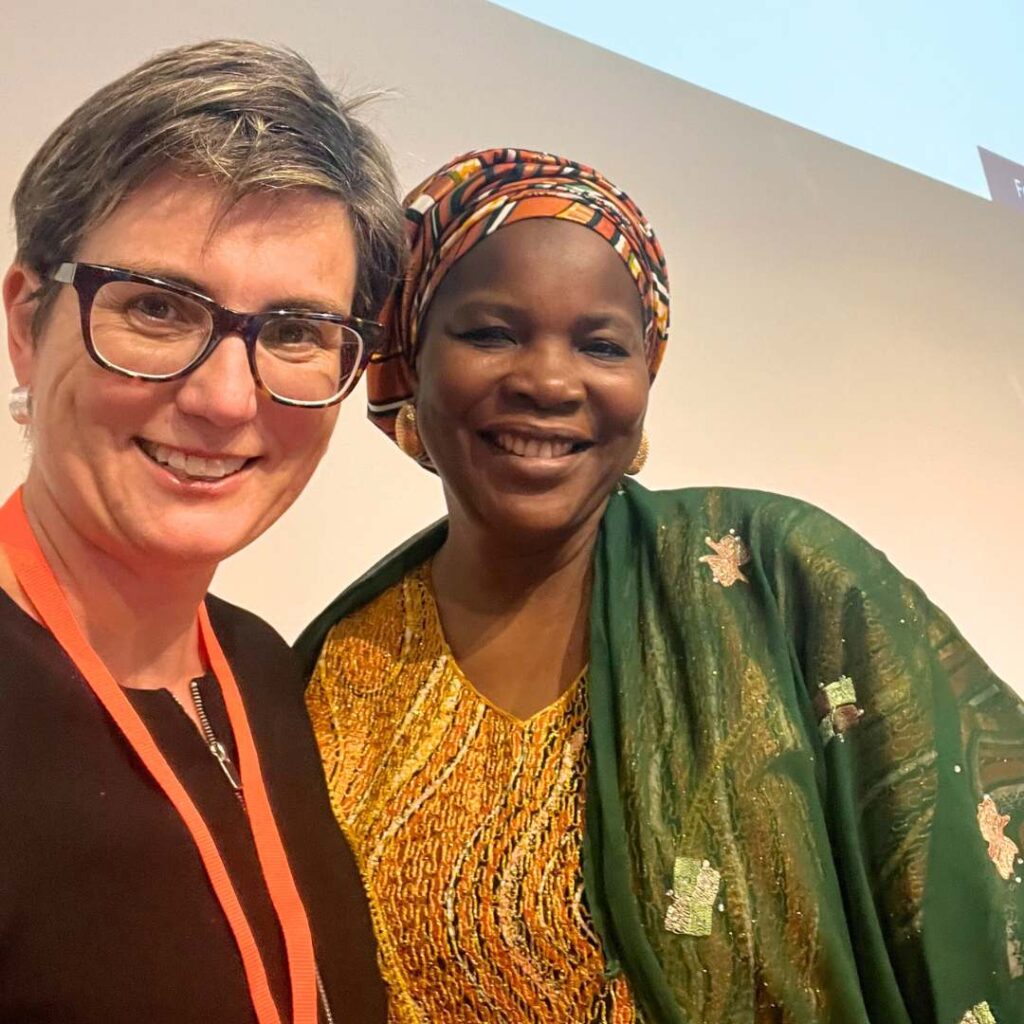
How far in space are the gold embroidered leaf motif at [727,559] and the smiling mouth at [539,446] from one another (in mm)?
162

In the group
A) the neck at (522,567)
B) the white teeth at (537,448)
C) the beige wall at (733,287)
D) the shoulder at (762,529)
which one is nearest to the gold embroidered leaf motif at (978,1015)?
the shoulder at (762,529)

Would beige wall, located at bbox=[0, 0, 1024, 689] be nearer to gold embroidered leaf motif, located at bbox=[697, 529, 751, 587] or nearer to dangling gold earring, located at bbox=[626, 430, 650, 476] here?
dangling gold earring, located at bbox=[626, 430, 650, 476]

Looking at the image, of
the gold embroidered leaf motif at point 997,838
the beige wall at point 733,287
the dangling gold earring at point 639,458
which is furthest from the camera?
the beige wall at point 733,287

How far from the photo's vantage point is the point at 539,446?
3.10 feet

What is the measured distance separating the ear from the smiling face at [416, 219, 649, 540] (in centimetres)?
37

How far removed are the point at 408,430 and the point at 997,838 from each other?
700 mm

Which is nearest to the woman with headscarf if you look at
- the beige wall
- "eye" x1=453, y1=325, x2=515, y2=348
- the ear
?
"eye" x1=453, y1=325, x2=515, y2=348

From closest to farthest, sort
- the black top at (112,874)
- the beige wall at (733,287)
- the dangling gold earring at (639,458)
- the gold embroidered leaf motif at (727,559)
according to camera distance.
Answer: the black top at (112,874)
the gold embroidered leaf motif at (727,559)
the dangling gold earring at (639,458)
the beige wall at (733,287)

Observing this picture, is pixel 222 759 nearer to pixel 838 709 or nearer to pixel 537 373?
pixel 537 373

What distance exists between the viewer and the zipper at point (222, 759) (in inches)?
30.9

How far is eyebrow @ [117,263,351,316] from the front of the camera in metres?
0.68

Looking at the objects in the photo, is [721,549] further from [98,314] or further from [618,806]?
[98,314]

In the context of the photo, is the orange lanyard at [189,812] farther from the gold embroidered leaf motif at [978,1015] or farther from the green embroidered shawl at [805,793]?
the gold embroidered leaf motif at [978,1015]

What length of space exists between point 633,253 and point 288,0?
87 cm
